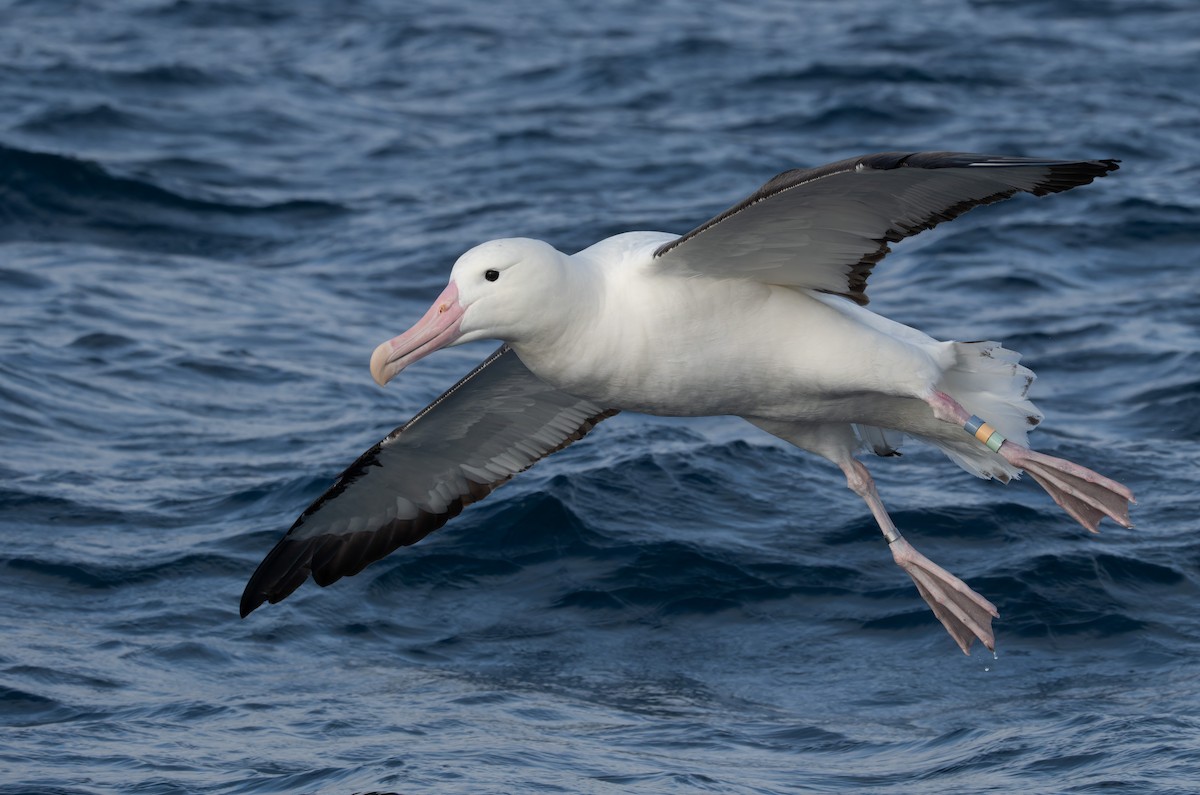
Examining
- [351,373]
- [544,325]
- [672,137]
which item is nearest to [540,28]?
[672,137]

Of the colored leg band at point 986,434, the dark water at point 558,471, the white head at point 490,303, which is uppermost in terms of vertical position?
the white head at point 490,303

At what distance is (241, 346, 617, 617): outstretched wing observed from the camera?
8508mm

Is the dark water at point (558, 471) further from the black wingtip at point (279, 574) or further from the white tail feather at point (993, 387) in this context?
the white tail feather at point (993, 387)

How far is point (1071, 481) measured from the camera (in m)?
7.66

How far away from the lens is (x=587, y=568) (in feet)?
33.3

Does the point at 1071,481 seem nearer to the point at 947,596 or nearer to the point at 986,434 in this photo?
the point at 986,434

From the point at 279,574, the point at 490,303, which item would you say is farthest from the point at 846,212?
the point at 279,574

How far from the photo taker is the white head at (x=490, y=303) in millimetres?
6695

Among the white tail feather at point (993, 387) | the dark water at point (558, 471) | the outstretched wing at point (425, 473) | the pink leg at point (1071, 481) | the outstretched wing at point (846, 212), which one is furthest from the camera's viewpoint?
the outstretched wing at point (425, 473)

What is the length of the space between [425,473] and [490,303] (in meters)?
2.29

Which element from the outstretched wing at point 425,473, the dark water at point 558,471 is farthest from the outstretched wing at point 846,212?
the dark water at point 558,471

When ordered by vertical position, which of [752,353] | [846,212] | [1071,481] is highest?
[846,212]

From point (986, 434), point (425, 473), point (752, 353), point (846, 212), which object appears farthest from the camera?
point (425, 473)

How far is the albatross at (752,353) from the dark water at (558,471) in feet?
2.80
